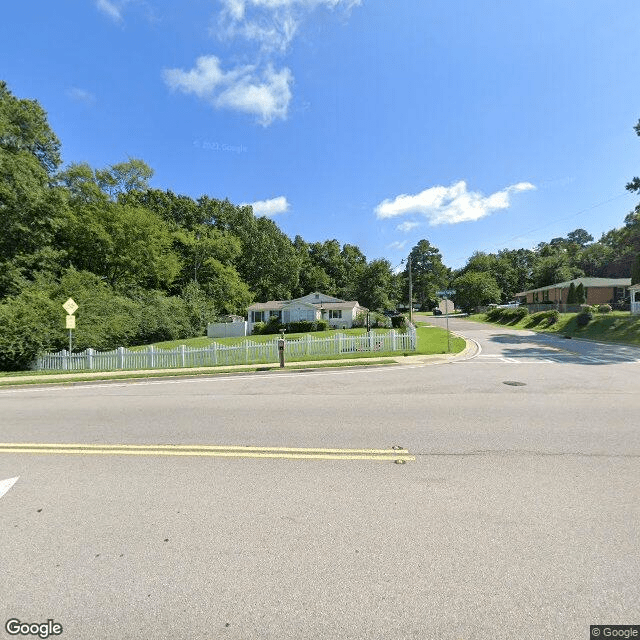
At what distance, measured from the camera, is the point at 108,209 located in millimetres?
33812

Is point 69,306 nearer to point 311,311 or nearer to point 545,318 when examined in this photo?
point 311,311

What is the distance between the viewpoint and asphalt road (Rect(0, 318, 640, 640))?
83.1 inches

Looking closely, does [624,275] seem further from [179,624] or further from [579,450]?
[179,624]

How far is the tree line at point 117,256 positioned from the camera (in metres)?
21.1

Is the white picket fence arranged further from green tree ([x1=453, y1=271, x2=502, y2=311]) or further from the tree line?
green tree ([x1=453, y1=271, x2=502, y2=311])

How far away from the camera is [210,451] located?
4777 millimetres

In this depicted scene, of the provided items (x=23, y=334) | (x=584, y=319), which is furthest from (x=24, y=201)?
(x=584, y=319)

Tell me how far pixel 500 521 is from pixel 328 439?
258 cm

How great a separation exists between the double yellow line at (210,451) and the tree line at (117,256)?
14436 millimetres

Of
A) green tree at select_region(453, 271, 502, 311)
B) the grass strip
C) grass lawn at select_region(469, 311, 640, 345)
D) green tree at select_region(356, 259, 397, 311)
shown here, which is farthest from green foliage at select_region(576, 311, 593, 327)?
green tree at select_region(453, 271, 502, 311)

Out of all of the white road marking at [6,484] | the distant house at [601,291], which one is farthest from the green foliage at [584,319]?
the white road marking at [6,484]

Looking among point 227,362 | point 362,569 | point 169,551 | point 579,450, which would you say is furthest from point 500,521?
point 227,362

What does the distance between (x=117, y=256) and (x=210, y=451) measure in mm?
35430

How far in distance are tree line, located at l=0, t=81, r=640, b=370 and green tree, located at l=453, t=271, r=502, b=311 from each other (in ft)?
2.17
